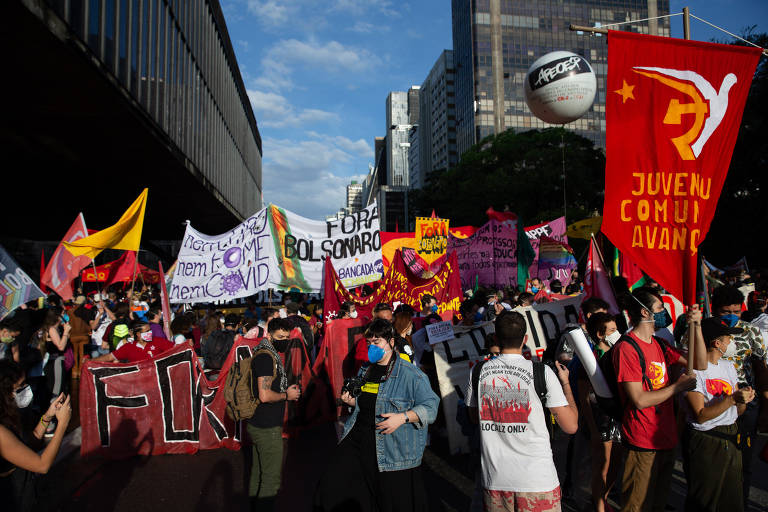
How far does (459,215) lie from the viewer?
40.9 m

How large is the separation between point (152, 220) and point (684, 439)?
3743 cm

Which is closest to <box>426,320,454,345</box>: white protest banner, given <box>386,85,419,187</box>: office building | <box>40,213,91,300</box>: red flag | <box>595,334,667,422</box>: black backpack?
<box>595,334,667,422</box>: black backpack

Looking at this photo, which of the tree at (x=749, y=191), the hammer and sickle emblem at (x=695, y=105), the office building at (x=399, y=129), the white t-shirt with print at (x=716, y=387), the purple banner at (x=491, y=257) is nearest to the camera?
the white t-shirt with print at (x=716, y=387)

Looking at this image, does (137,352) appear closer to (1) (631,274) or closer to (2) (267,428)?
(2) (267,428)

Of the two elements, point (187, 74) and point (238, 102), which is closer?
point (187, 74)

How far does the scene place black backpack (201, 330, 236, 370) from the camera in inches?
282

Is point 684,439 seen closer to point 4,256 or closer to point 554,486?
point 554,486

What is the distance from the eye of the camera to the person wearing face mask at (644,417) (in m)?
3.20

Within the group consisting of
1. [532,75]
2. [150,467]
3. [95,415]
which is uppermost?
[532,75]

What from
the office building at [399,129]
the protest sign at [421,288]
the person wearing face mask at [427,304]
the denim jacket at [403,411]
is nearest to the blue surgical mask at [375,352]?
the denim jacket at [403,411]

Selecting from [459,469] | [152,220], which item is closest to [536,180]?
[152,220]

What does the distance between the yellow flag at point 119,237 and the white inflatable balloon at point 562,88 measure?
25.0 ft

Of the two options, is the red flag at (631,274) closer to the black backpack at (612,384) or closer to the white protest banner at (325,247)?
the white protest banner at (325,247)

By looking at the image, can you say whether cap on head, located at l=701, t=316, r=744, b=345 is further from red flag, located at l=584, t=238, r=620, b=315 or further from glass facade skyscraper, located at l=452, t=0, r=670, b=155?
glass facade skyscraper, located at l=452, t=0, r=670, b=155
